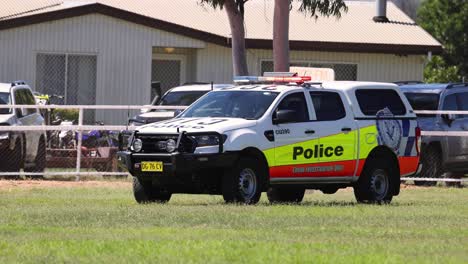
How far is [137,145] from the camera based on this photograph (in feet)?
59.8

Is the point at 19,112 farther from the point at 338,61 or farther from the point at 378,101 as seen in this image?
the point at 338,61

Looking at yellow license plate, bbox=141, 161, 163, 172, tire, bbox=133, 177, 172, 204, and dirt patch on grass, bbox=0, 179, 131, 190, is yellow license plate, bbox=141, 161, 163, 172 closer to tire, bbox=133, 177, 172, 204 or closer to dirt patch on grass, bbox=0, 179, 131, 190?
tire, bbox=133, 177, 172, 204

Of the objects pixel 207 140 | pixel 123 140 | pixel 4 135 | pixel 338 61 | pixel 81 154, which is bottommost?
→ pixel 81 154

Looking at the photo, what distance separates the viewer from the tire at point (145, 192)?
61.1 feet

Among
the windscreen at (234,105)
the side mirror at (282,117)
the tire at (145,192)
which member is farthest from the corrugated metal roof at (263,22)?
the side mirror at (282,117)

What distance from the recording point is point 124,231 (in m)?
13.6

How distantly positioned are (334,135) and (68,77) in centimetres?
1528

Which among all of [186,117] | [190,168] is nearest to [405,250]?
[190,168]

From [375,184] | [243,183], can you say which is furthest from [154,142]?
[375,184]

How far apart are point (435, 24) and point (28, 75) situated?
21015 millimetres

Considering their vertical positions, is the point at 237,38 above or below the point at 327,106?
above

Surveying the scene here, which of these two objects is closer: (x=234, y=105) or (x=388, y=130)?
(x=234, y=105)

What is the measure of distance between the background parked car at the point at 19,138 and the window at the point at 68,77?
6.53 meters

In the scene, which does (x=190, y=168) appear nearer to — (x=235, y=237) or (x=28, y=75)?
(x=235, y=237)
